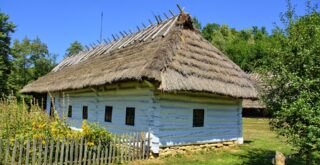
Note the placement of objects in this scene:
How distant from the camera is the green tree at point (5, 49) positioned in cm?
3600

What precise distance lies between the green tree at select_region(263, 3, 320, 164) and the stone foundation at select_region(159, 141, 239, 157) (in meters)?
4.00

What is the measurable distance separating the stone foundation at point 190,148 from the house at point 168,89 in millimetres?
152

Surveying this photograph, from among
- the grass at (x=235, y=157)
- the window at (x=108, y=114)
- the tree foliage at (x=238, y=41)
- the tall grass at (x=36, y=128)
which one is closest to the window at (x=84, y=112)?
the window at (x=108, y=114)

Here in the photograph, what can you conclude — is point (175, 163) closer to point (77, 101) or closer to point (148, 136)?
point (148, 136)

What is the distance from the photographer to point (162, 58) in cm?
1089

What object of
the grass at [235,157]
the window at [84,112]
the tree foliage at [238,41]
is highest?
the tree foliage at [238,41]

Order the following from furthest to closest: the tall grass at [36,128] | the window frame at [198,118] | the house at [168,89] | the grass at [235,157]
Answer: the window frame at [198,118] < the house at [168,89] < the grass at [235,157] < the tall grass at [36,128]

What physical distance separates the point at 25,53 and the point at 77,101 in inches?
1442

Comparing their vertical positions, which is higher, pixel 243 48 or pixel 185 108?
pixel 243 48

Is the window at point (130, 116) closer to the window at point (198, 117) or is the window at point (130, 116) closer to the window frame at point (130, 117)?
the window frame at point (130, 117)

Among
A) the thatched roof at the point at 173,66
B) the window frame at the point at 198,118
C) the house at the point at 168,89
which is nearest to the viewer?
the thatched roof at the point at 173,66

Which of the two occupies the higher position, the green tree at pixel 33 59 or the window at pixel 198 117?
the green tree at pixel 33 59

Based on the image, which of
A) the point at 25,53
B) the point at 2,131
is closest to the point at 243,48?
the point at 25,53

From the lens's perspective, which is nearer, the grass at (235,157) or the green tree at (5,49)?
the grass at (235,157)
